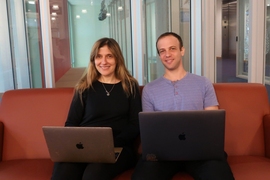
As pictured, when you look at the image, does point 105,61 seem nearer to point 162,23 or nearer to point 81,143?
point 81,143

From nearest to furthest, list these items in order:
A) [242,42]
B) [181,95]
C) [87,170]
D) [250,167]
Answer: [87,170], [250,167], [181,95], [242,42]

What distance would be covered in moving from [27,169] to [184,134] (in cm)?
104

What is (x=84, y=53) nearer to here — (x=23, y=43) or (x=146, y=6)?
(x=23, y=43)

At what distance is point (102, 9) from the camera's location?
323 centimetres

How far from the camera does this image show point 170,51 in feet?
6.21

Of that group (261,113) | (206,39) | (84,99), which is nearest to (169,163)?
(84,99)

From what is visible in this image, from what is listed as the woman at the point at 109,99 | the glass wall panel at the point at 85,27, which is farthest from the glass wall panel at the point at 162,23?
the woman at the point at 109,99

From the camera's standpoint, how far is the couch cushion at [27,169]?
5.56 feet

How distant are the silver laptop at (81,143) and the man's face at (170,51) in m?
0.70

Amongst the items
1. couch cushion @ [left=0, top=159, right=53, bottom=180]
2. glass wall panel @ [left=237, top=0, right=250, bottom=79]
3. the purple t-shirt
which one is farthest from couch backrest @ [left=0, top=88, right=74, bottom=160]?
glass wall panel @ [left=237, top=0, right=250, bottom=79]

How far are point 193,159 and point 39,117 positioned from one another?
48.3 inches

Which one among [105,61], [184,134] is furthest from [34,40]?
[184,134]

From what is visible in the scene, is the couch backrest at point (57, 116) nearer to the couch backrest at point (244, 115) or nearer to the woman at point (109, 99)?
the couch backrest at point (244, 115)

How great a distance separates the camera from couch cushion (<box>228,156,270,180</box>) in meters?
1.60
